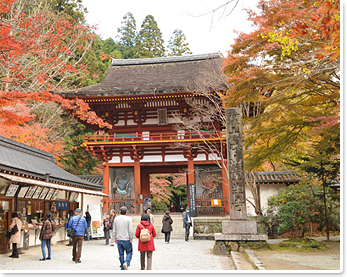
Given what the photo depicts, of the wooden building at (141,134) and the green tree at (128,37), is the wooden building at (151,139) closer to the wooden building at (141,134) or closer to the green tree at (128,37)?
the wooden building at (141,134)

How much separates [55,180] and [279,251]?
8043 millimetres

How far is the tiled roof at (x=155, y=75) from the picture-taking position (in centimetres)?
1723

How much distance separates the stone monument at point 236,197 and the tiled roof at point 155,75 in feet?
24.1

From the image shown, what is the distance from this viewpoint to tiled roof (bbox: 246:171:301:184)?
53.7ft

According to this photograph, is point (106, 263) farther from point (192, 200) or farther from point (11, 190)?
point (192, 200)

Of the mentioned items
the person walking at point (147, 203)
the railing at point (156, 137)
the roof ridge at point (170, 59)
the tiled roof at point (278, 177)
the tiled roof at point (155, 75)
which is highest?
the roof ridge at point (170, 59)

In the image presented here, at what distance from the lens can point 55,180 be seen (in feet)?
36.6

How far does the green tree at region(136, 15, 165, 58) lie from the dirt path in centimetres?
2988

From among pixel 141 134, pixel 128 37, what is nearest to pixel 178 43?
pixel 128 37

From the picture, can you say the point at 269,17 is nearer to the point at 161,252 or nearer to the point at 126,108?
the point at 161,252

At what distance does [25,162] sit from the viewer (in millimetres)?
11031

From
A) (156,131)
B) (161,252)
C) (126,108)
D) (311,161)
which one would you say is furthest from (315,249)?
(126,108)

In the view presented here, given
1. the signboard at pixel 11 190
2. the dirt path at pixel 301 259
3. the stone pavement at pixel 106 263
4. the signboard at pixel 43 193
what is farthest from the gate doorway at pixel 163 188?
the dirt path at pixel 301 259

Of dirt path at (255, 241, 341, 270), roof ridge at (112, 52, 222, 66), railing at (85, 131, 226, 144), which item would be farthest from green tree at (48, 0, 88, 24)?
dirt path at (255, 241, 341, 270)
